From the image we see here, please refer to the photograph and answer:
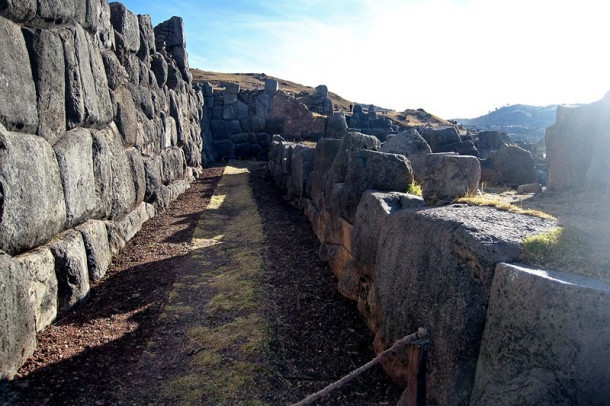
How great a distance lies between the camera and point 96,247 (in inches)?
262

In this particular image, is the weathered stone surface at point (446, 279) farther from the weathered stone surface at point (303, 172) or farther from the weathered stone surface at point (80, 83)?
the weathered stone surface at point (303, 172)

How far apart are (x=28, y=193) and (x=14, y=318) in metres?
1.28

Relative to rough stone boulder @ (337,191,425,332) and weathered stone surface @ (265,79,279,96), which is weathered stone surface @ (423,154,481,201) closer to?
rough stone boulder @ (337,191,425,332)

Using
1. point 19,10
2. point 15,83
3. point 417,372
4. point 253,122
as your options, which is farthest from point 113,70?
point 253,122

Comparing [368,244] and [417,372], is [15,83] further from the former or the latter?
[417,372]

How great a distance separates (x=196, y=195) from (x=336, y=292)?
946cm

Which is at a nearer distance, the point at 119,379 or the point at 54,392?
the point at 54,392

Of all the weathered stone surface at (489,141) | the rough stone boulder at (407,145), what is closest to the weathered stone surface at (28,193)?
the rough stone boulder at (407,145)

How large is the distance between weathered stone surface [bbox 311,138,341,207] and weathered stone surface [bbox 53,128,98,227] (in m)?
4.42

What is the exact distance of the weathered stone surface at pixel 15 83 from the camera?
15.5ft

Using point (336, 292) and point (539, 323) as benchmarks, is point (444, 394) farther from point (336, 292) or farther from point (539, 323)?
point (336, 292)

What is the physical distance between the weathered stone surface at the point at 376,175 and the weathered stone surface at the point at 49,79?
3842mm

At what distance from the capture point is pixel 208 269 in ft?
24.7

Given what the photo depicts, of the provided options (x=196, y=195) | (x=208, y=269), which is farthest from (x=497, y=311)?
(x=196, y=195)
